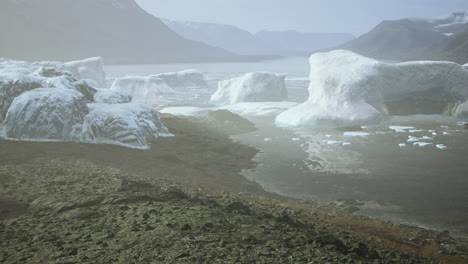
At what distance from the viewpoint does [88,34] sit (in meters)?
149

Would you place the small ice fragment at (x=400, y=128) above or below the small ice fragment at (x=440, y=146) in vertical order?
above

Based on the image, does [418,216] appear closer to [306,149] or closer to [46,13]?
[306,149]

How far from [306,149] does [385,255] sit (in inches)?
446

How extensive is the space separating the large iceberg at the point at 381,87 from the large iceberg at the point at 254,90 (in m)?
8.99

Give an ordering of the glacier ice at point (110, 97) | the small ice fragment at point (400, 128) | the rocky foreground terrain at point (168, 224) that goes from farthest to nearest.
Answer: the small ice fragment at point (400, 128), the glacier ice at point (110, 97), the rocky foreground terrain at point (168, 224)

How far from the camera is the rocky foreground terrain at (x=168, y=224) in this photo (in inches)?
233

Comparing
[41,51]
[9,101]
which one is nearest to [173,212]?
[9,101]

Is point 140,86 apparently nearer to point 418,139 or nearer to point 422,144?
point 418,139

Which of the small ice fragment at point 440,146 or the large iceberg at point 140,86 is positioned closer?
the small ice fragment at point 440,146

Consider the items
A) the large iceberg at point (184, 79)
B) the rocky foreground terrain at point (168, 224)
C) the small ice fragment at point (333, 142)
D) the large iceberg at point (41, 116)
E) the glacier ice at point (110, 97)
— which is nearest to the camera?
the rocky foreground terrain at point (168, 224)

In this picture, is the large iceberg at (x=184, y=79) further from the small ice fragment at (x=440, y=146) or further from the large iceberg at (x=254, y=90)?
the small ice fragment at (x=440, y=146)

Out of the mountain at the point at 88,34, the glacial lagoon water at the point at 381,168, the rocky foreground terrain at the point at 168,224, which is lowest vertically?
the glacial lagoon water at the point at 381,168

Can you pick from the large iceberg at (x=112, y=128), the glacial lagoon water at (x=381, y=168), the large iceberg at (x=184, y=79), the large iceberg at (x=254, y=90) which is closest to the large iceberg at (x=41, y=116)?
the large iceberg at (x=112, y=128)

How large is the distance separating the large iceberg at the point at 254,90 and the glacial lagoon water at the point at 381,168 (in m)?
13.8
